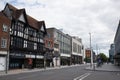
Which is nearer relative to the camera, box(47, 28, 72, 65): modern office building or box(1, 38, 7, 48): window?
box(1, 38, 7, 48): window

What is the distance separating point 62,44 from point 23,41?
123ft

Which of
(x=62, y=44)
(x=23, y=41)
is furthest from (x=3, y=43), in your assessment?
(x=62, y=44)

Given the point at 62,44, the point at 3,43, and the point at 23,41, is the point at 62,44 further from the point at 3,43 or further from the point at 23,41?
the point at 3,43

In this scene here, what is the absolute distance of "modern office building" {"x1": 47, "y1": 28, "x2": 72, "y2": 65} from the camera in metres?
75.3

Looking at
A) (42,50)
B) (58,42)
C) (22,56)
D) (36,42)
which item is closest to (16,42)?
(22,56)

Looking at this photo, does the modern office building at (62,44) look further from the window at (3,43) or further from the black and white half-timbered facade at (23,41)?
the window at (3,43)

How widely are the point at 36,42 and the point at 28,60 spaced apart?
6.74 m

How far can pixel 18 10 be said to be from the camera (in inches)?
1870

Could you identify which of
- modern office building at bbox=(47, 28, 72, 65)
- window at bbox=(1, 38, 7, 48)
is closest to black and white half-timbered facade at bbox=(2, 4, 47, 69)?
window at bbox=(1, 38, 7, 48)

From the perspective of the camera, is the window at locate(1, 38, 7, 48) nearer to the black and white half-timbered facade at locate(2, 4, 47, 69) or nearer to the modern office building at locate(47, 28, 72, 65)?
the black and white half-timbered facade at locate(2, 4, 47, 69)

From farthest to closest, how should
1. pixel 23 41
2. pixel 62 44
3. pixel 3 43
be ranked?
pixel 62 44 < pixel 23 41 < pixel 3 43

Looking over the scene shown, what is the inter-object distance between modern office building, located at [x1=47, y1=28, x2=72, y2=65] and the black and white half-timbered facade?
15.5 m

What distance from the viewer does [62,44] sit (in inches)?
3322

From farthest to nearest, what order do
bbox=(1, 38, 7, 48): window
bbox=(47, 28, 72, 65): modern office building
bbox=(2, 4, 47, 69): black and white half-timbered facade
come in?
bbox=(47, 28, 72, 65): modern office building → bbox=(2, 4, 47, 69): black and white half-timbered facade → bbox=(1, 38, 7, 48): window
